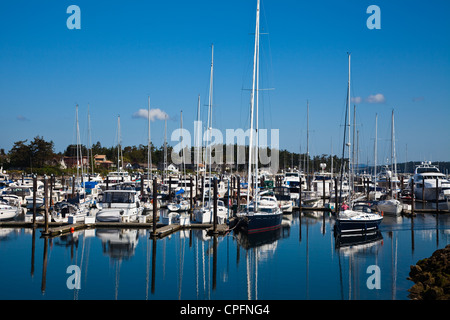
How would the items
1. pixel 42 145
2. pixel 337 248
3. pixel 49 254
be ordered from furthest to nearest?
pixel 42 145, pixel 337 248, pixel 49 254

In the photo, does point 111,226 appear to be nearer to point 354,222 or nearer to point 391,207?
point 354,222

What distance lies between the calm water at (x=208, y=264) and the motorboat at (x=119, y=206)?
1.69 metres

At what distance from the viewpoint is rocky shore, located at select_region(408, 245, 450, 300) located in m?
21.5

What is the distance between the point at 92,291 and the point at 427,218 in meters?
39.9

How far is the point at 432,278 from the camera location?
24047 millimetres

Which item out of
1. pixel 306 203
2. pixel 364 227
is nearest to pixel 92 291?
pixel 364 227

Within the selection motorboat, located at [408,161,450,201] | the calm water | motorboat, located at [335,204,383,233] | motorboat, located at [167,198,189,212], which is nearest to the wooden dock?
the calm water

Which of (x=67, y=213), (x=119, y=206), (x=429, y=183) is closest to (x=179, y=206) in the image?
(x=119, y=206)

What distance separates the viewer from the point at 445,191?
66125mm

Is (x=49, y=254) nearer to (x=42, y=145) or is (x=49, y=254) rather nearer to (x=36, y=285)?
(x=36, y=285)

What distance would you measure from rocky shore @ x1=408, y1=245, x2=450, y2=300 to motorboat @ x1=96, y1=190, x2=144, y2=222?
2427 centimetres

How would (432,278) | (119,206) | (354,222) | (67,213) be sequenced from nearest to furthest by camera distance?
1. (432,278)
2. (354,222)
3. (119,206)
4. (67,213)

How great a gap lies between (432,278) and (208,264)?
1281cm

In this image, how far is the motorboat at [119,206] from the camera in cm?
4169
